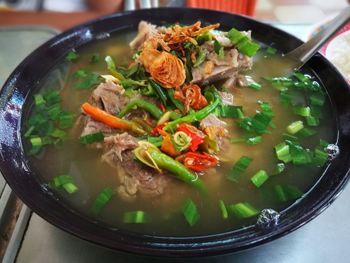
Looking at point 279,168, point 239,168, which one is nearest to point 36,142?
point 239,168

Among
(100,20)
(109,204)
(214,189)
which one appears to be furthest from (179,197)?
(100,20)

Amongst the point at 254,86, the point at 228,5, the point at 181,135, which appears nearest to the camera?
the point at 181,135

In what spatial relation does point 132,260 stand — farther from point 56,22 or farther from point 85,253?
point 56,22

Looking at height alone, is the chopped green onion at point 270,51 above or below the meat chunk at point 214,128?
above

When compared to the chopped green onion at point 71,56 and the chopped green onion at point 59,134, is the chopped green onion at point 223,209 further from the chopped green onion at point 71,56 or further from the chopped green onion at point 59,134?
the chopped green onion at point 71,56

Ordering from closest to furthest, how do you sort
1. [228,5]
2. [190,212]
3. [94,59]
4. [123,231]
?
[123,231] < [190,212] < [94,59] < [228,5]

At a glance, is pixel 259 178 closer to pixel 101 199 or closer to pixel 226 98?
pixel 226 98

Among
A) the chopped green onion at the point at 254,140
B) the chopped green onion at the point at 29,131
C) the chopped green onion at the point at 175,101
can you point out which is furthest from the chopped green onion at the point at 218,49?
the chopped green onion at the point at 29,131
